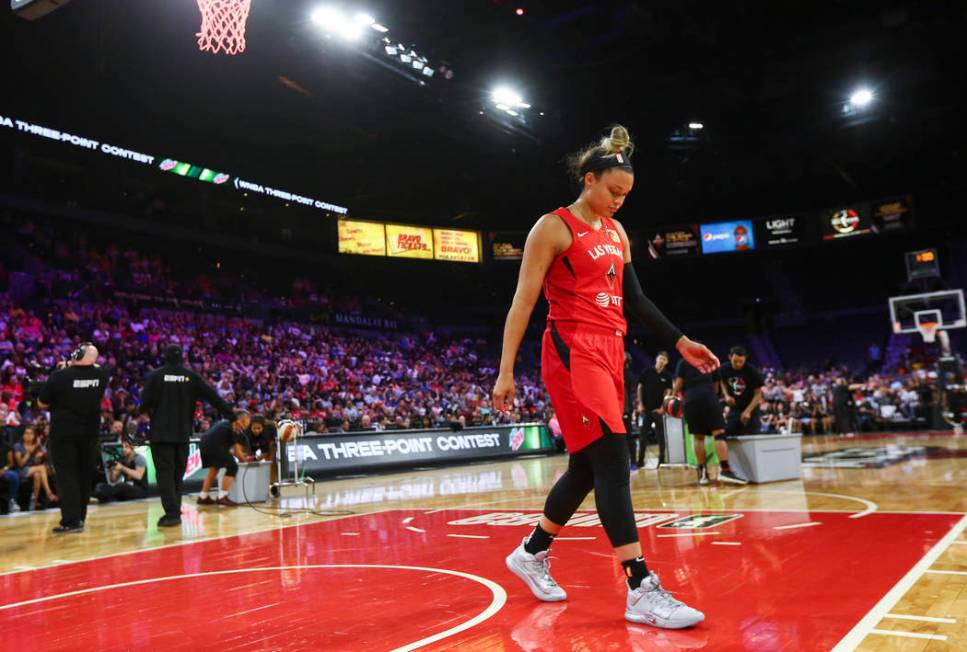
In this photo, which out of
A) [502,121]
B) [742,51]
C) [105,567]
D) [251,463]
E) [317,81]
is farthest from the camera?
[502,121]

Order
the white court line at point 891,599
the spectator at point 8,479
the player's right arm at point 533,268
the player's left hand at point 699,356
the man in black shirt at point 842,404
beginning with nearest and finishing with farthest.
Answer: the white court line at point 891,599
the player's right arm at point 533,268
the player's left hand at point 699,356
the spectator at point 8,479
the man in black shirt at point 842,404

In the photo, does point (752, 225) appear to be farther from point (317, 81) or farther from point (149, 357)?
point (149, 357)

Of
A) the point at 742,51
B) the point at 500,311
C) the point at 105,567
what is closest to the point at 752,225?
the point at 500,311

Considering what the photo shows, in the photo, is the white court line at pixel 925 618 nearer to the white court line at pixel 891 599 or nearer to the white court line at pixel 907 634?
the white court line at pixel 891 599

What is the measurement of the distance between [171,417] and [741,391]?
22.6 ft

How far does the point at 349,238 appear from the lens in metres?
26.5

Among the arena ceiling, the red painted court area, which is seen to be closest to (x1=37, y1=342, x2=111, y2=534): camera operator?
the red painted court area

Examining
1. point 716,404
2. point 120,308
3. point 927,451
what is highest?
point 120,308

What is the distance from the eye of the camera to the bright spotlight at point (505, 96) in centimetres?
1714

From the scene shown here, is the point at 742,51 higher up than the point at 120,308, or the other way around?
the point at 742,51

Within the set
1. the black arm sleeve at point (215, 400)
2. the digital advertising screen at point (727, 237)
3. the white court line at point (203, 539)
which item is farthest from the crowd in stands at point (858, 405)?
the black arm sleeve at point (215, 400)

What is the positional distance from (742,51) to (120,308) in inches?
702

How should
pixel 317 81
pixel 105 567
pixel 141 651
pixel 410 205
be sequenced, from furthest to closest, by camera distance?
pixel 410 205, pixel 317 81, pixel 105 567, pixel 141 651

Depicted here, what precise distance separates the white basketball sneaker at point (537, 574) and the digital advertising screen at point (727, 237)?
27810mm
